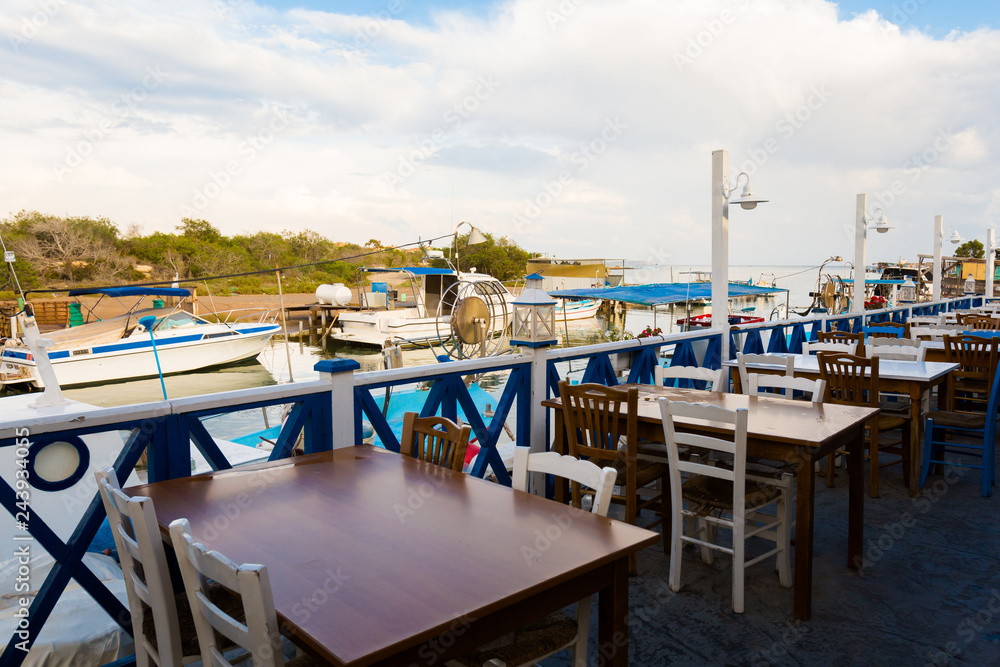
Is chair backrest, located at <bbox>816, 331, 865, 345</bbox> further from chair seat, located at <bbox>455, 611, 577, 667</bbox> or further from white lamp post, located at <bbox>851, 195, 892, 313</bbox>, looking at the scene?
chair seat, located at <bbox>455, 611, 577, 667</bbox>

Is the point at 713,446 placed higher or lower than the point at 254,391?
lower

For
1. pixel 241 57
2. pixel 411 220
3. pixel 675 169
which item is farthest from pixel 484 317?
pixel 411 220

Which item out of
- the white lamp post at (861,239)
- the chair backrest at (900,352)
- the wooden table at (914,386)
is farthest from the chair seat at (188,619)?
the white lamp post at (861,239)

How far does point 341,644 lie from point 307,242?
35.9 m

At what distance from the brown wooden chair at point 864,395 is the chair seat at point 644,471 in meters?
1.60

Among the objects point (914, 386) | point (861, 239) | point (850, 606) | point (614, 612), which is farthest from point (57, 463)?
point (861, 239)

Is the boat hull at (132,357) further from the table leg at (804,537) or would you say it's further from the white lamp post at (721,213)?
the table leg at (804,537)

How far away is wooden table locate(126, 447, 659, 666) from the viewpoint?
125cm

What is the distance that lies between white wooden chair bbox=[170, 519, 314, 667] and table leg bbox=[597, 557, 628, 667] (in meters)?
0.84

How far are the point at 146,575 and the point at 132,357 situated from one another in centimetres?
2053

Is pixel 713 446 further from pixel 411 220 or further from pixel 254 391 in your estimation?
pixel 411 220

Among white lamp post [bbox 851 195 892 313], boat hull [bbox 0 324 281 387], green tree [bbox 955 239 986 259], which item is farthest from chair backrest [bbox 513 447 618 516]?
green tree [bbox 955 239 986 259]

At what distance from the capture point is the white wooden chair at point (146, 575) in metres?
1.57

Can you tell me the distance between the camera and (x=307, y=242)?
3497cm
